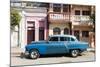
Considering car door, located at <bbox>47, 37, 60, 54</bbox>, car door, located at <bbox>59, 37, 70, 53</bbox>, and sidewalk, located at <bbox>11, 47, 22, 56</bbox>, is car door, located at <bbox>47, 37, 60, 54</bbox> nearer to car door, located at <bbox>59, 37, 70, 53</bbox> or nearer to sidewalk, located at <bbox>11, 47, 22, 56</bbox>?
car door, located at <bbox>59, 37, 70, 53</bbox>

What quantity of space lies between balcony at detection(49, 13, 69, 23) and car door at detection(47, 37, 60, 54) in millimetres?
230

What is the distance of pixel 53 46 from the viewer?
3023mm

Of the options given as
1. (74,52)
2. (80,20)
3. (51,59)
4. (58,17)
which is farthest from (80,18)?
(51,59)

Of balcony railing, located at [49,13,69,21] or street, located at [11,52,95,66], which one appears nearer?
street, located at [11,52,95,66]

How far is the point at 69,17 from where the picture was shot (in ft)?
10.2

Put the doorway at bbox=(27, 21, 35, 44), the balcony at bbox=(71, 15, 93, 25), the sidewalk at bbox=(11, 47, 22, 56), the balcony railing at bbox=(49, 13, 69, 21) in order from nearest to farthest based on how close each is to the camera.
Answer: the sidewalk at bbox=(11, 47, 22, 56), the doorway at bbox=(27, 21, 35, 44), the balcony railing at bbox=(49, 13, 69, 21), the balcony at bbox=(71, 15, 93, 25)

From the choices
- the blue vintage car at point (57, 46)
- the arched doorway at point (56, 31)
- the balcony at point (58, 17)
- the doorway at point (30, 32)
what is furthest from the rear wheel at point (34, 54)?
the balcony at point (58, 17)

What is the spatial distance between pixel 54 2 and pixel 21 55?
79cm

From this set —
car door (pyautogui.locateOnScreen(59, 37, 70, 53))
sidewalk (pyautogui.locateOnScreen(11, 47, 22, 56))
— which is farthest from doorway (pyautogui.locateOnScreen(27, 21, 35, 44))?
car door (pyautogui.locateOnScreen(59, 37, 70, 53))

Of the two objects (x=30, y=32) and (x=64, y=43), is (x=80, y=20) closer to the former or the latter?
(x=64, y=43)

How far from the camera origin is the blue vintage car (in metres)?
2.93

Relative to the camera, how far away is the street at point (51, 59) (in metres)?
2.81
